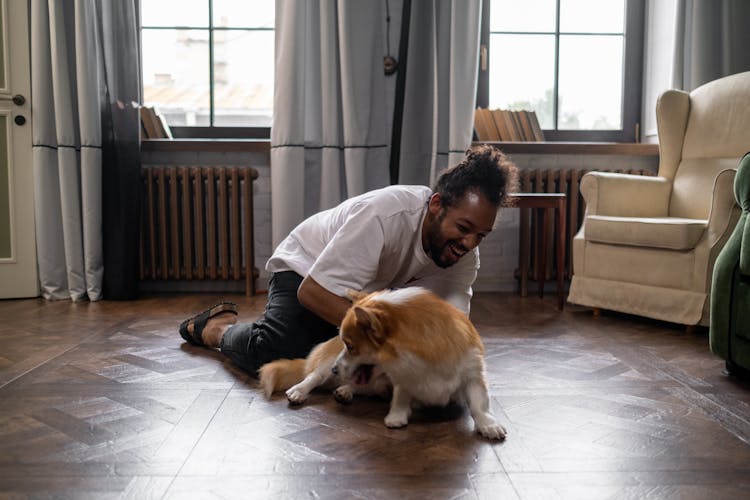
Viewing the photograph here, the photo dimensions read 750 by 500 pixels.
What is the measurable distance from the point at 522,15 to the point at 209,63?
2.09 metres

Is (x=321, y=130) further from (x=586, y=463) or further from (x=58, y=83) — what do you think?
(x=586, y=463)

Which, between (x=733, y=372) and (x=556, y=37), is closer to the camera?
(x=733, y=372)

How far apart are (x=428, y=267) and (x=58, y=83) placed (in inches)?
107

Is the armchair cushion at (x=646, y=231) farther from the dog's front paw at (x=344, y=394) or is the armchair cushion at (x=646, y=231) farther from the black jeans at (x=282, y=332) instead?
the dog's front paw at (x=344, y=394)

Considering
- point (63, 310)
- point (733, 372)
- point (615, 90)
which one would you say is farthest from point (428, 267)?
point (615, 90)

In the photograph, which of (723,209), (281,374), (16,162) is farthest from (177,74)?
(723,209)

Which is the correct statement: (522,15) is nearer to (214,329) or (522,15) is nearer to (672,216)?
(672,216)

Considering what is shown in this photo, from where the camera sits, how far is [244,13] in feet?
14.2

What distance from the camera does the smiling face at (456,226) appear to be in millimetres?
1805

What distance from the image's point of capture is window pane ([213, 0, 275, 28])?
4.32 metres

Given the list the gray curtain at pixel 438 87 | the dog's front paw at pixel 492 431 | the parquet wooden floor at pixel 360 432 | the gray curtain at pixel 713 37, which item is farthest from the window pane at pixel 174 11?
the dog's front paw at pixel 492 431

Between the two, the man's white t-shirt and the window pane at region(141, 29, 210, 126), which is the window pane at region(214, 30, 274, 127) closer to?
the window pane at region(141, 29, 210, 126)

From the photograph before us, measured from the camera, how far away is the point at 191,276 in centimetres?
410

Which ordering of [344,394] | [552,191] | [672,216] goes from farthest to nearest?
[552,191] < [672,216] < [344,394]
